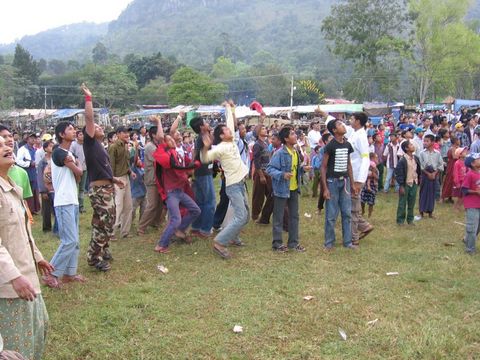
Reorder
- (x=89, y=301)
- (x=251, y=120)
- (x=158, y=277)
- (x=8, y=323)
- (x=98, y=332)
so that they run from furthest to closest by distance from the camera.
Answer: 1. (x=251, y=120)
2. (x=158, y=277)
3. (x=89, y=301)
4. (x=98, y=332)
5. (x=8, y=323)

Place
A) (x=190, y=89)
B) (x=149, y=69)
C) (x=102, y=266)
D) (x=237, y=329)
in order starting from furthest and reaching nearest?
(x=149, y=69) < (x=190, y=89) < (x=102, y=266) < (x=237, y=329)

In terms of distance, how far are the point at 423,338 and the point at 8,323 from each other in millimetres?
3146

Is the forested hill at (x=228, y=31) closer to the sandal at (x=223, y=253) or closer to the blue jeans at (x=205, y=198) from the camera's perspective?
the blue jeans at (x=205, y=198)

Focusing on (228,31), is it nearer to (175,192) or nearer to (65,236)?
(175,192)

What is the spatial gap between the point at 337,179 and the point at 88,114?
333 centimetres

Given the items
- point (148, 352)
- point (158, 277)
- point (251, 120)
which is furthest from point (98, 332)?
point (251, 120)

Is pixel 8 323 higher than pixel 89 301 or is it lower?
higher

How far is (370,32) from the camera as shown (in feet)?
147

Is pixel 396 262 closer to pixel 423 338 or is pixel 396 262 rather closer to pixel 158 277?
pixel 423 338

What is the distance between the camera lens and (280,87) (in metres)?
72.1

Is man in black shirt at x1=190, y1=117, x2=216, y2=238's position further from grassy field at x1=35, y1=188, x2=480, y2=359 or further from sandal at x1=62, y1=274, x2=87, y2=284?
sandal at x1=62, y1=274, x2=87, y2=284

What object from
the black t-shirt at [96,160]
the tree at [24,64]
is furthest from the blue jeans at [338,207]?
the tree at [24,64]

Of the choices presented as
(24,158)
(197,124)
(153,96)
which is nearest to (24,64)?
(153,96)

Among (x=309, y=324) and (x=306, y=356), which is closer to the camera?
(x=306, y=356)
